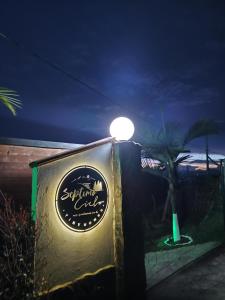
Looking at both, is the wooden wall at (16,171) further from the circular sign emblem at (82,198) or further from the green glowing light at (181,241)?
the green glowing light at (181,241)

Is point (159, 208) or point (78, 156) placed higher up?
point (78, 156)

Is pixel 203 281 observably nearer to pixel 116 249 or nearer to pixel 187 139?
pixel 116 249

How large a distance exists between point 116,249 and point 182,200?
8.41 m

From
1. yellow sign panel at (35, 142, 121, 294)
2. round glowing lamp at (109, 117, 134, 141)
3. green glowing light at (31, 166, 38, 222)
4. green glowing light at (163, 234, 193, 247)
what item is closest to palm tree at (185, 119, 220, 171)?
green glowing light at (163, 234, 193, 247)

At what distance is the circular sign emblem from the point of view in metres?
3.86

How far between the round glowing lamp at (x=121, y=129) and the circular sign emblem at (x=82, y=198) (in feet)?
2.58

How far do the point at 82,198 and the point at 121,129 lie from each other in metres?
1.40

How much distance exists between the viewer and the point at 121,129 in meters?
4.64

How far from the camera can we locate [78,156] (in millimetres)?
4113

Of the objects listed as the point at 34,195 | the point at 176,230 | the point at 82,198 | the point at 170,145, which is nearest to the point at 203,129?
the point at 170,145

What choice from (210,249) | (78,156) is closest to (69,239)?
(78,156)

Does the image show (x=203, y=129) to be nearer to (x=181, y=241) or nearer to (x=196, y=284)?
(x=181, y=241)

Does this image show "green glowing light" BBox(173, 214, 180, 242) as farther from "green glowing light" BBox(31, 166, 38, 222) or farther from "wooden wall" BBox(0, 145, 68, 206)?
"green glowing light" BBox(31, 166, 38, 222)

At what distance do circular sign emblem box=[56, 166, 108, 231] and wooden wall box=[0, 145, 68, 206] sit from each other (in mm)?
1710
